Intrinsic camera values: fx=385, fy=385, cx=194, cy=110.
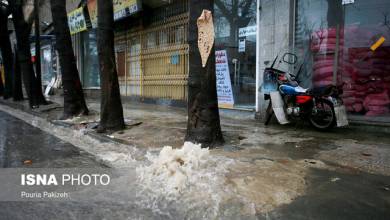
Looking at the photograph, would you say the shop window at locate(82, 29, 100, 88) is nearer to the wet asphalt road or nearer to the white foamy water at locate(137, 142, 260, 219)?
the white foamy water at locate(137, 142, 260, 219)

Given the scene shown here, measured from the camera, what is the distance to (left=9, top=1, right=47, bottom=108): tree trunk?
1512cm

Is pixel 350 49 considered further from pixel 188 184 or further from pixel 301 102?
pixel 188 184

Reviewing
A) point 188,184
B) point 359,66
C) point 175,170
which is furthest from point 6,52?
point 188,184

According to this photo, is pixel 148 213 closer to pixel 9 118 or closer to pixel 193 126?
pixel 193 126

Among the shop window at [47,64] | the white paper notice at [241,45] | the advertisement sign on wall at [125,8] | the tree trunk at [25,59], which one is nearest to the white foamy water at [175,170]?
the white paper notice at [241,45]

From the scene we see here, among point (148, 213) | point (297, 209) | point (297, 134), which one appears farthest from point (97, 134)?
point (297, 209)

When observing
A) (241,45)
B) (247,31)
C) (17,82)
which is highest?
(247,31)

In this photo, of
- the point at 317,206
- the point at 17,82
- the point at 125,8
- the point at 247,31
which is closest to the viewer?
the point at 317,206

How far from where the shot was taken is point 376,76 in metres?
8.28

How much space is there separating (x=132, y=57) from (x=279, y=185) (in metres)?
13.4

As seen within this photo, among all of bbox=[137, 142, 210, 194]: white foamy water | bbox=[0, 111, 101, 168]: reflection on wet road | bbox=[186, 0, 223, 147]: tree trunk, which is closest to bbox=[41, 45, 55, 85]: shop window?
bbox=[0, 111, 101, 168]: reflection on wet road

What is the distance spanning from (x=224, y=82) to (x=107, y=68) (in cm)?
389

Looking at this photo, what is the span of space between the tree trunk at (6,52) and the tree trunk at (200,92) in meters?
16.2

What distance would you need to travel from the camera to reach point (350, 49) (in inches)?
338
